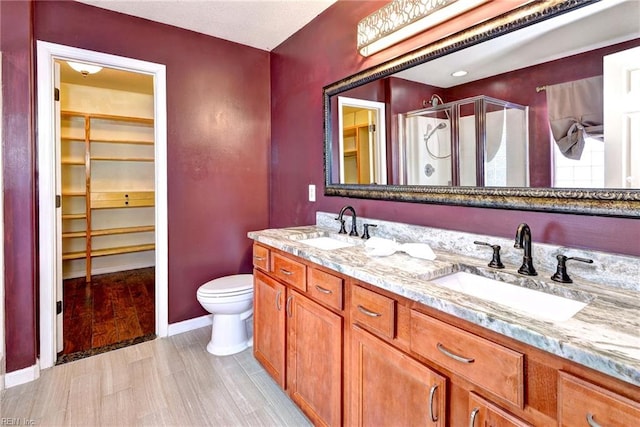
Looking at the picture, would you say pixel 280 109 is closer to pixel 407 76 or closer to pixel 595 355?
pixel 407 76

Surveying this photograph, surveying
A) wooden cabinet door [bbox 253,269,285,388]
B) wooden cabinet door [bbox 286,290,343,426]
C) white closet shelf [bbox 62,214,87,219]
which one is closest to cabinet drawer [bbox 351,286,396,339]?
wooden cabinet door [bbox 286,290,343,426]

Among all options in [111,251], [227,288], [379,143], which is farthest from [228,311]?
[111,251]

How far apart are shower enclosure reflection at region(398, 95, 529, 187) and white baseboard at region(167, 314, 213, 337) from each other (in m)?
2.07

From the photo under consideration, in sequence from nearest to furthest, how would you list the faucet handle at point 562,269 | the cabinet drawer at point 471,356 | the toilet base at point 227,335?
the cabinet drawer at point 471,356
the faucet handle at point 562,269
the toilet base at point 227,335

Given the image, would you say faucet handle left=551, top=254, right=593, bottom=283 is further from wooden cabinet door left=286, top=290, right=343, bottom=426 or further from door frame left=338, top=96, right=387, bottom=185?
door frame left=338, top=96, right=387, bottom=185

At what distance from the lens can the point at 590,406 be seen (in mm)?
658

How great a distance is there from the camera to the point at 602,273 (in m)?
1.07

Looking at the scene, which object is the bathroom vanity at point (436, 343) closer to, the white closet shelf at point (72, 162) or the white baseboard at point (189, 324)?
the white baseboard at point (189, 324)

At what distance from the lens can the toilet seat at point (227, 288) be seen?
2.26 meters

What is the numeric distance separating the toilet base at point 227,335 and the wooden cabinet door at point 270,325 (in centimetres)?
36

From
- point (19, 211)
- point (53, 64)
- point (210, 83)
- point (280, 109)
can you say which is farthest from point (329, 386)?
point (53, 64)

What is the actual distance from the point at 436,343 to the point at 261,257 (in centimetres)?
123

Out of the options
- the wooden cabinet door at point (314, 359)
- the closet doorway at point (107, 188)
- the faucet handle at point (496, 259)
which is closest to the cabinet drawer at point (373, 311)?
the wooden cabinet door at point (314, 359)

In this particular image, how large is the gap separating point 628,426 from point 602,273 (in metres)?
0.62
